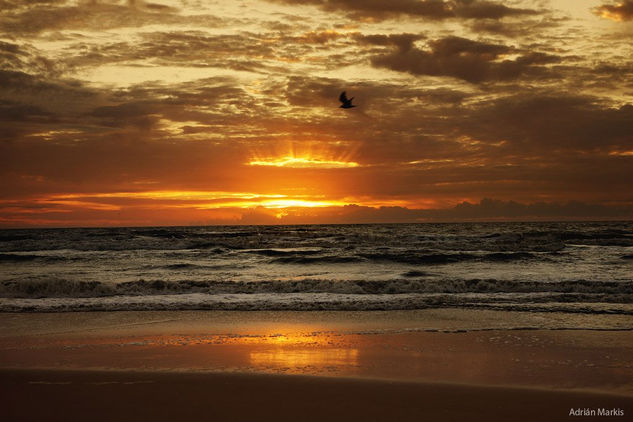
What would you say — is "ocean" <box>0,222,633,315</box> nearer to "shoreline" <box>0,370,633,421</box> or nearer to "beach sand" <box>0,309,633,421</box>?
"beach sand" <box>0,309,633,421</box>

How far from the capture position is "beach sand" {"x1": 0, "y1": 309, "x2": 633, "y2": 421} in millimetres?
6559

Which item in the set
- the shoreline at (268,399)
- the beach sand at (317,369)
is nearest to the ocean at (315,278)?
the beach sand at (317,369)

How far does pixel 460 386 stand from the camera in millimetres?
7301

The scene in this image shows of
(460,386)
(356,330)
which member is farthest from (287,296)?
(460,386)

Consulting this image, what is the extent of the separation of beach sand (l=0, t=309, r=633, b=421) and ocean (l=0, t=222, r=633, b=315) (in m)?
2.79

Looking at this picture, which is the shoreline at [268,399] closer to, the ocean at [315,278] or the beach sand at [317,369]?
→ the beach sand at [317,369]

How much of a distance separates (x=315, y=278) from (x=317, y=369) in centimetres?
1690

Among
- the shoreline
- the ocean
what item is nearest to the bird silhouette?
the ocean

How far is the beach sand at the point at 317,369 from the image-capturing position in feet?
21.5

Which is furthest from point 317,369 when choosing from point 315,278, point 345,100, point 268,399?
point 315,278

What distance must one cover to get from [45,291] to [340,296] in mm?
10919

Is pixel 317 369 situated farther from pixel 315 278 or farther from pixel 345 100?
pixel 315 278

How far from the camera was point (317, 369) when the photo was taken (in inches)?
323

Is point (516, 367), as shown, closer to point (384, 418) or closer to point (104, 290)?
point (384, 418)
